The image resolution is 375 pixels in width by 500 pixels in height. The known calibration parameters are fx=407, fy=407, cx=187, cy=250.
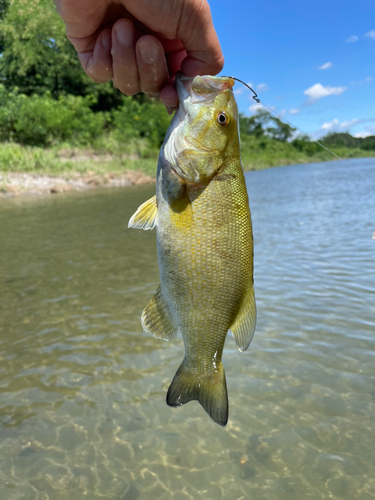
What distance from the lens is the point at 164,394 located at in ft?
16.8

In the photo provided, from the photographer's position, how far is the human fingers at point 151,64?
8.14 feet

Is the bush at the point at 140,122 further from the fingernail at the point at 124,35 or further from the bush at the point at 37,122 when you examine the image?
the fingernail at the point at 124,35

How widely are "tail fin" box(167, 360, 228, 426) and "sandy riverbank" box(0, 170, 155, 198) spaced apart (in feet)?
81.2

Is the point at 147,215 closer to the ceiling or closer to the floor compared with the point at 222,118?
closer to the floor

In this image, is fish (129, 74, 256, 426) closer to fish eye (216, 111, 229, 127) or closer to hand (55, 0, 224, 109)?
fish eye (216, 111, 229, 127)

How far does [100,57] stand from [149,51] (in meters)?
0.45

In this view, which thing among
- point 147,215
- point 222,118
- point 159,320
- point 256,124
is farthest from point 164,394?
point 256,124

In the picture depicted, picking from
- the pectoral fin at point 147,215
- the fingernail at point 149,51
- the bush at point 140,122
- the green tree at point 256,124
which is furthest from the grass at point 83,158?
the green tree at point 256,124

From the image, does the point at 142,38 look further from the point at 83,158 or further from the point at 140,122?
the point at 140,122

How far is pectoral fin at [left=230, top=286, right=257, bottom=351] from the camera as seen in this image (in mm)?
2355

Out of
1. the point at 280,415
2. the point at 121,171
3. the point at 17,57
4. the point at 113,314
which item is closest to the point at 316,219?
the point at 113,314

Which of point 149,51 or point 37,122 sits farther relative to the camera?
point 37,122

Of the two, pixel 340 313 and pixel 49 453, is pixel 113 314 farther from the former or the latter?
pixel 340 313

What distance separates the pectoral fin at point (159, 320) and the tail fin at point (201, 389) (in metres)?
0.23
